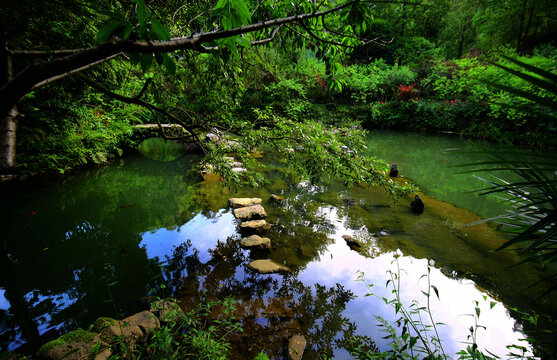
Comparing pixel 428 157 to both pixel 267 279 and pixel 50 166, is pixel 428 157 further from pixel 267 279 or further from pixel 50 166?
pixel 50 166

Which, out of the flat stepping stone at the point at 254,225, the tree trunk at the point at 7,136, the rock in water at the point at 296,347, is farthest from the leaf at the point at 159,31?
the flat stepping stone at the point at 254,225

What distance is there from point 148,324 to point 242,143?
78.4 inches

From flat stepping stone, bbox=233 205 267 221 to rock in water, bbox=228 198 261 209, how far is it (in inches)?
9.7

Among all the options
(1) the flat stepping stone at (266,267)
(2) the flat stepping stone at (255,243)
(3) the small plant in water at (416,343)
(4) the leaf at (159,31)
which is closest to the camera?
(4) the leaf at (159,31)

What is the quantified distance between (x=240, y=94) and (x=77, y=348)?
2.85 m

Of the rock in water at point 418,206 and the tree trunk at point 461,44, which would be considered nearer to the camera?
the rock in water at point 418,206

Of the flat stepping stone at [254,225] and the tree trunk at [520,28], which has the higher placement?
the tree trunk at [520,28]

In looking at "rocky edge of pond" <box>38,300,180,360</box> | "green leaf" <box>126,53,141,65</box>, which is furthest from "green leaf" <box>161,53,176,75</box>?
"rocky edge of pond" <box>38,300,180,360</box>

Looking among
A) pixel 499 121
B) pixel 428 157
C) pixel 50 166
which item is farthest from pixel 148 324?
pixel 499 121

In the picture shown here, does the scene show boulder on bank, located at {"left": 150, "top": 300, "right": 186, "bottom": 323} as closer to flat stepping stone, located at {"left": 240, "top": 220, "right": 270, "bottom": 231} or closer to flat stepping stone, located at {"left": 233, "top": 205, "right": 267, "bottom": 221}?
flat stepping stone, located at {"left": 240, "top": 220, "right": 270, "bottom": 231}

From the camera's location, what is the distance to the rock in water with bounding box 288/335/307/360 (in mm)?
2021

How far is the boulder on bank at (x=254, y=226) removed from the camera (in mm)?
3889

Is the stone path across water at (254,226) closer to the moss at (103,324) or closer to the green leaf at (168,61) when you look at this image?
the moss at (103,324)

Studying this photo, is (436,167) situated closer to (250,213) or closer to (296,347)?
(250,213)
